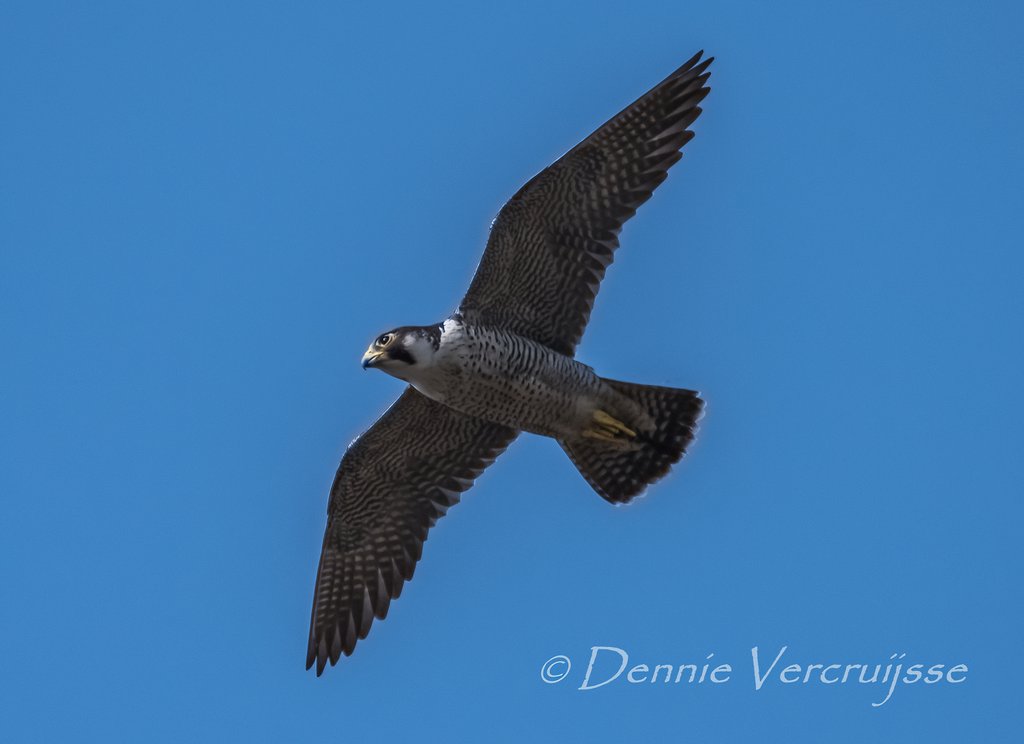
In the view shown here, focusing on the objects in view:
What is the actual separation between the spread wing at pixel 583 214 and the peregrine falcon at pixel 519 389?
1 cm

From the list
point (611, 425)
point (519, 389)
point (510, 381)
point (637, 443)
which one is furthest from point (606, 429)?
point (510, 381)

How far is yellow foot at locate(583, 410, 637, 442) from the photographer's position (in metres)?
13.4

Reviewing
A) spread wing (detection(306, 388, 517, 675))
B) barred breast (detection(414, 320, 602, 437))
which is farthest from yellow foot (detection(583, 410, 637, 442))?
spread wing (detection(306, 388, 517, 675))

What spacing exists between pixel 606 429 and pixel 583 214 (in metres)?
1.84

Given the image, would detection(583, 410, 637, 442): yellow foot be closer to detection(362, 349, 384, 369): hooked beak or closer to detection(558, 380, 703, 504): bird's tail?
detection(558, 380, 703, 504): bird's tail

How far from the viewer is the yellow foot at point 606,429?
13.4m

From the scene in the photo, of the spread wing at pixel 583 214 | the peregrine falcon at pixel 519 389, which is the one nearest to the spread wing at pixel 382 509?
the peregrine falcon at pixel 519 389

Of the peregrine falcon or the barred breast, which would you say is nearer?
the barred breast

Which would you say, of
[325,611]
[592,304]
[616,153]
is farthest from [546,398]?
[325,611]

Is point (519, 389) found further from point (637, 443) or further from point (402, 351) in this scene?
point (637, 443)

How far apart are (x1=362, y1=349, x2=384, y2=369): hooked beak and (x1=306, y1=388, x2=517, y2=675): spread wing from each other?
1.48 m

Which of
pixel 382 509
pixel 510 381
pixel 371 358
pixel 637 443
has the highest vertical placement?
pixel 637 443

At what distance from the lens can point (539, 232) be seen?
42.4 ft

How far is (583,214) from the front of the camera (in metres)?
13.0
